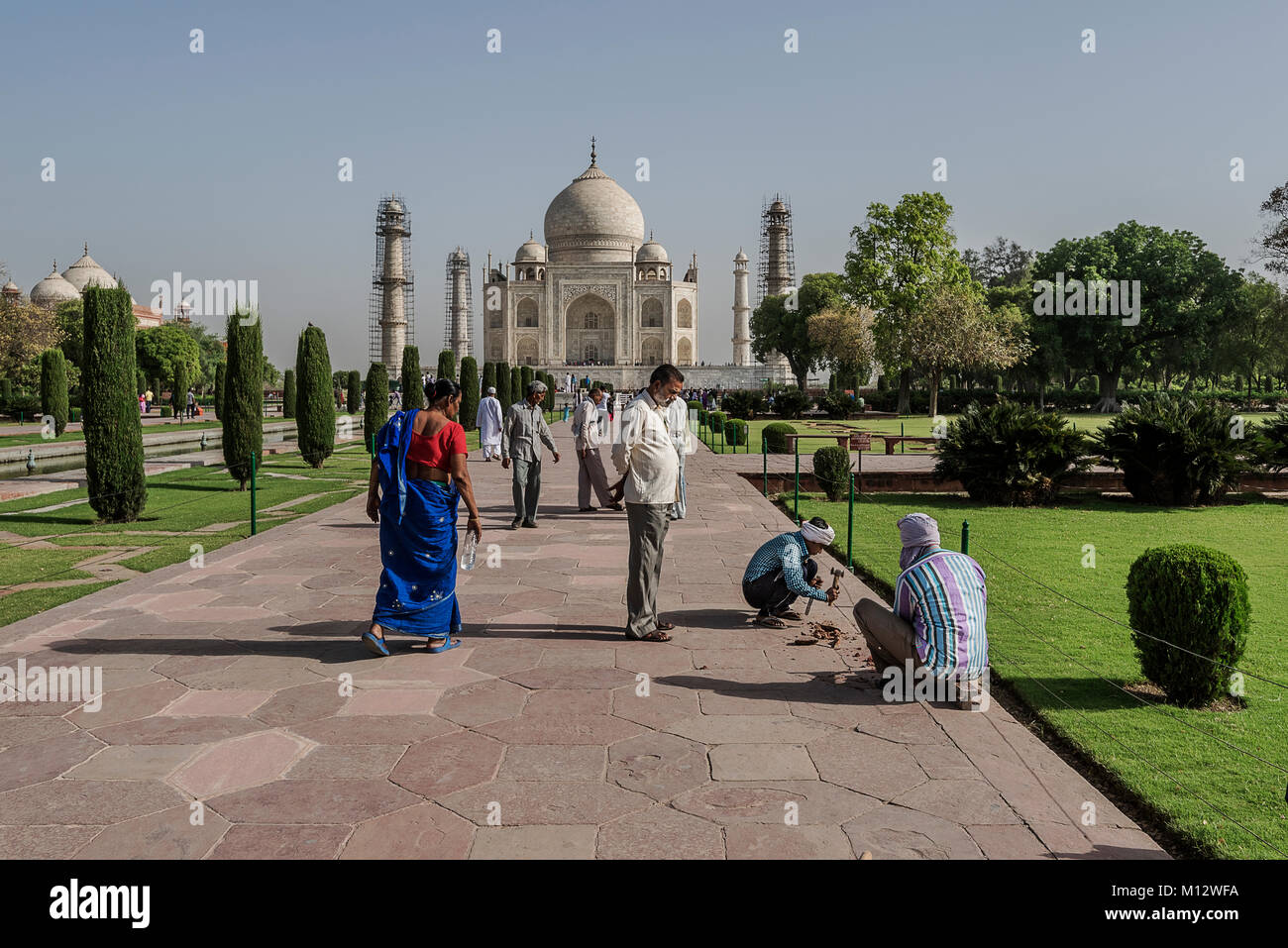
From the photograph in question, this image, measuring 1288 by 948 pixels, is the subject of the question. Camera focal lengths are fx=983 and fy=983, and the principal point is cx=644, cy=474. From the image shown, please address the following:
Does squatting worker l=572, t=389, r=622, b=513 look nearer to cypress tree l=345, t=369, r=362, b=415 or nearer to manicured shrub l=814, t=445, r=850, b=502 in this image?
manicured shrub l=814, t=445, r=850, b=502

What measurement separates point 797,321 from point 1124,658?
160 feet

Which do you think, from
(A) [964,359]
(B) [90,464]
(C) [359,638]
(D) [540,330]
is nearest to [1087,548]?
(C) [359,638]

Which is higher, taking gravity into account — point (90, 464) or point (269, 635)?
point (90, 464)

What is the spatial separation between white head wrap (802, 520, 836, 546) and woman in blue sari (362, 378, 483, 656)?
183 cm

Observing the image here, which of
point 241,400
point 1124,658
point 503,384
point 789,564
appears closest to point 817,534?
point 789,564

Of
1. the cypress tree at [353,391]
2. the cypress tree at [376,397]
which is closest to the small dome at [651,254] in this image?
the cypress tree at [353,391]

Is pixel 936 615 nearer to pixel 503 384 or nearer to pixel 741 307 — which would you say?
pixel 503 384

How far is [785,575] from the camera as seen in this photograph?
5.29 m

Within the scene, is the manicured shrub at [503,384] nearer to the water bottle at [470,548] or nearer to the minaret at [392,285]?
the water bottle at [470,548]

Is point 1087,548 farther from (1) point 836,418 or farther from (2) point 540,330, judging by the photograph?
(2) point 540,330

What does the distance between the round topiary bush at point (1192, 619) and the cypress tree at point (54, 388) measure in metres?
26.5

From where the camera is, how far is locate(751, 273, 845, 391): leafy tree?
52281mm

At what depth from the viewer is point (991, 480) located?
1182 cm
